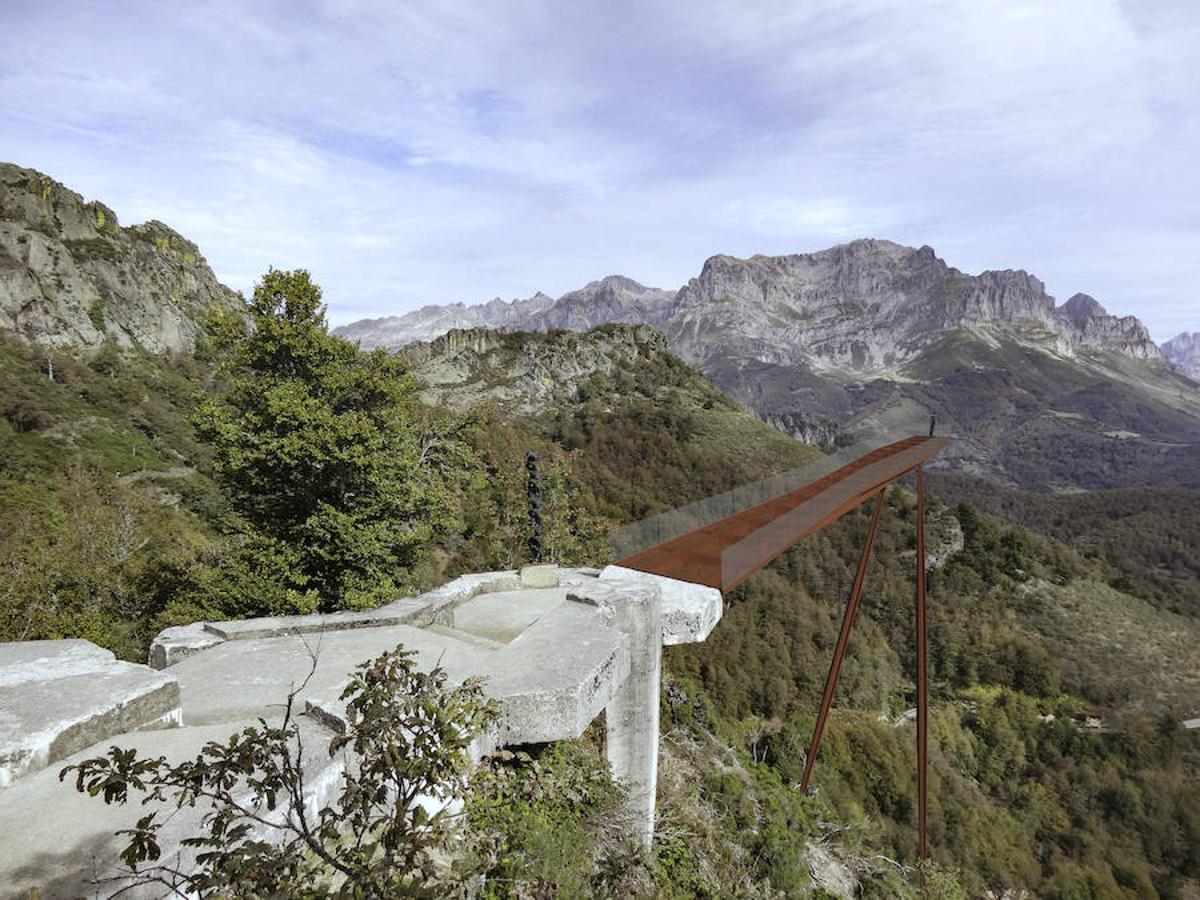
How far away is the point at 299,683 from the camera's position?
4.44m

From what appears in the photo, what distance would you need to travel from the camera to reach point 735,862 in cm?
698

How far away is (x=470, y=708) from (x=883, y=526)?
47261 mm

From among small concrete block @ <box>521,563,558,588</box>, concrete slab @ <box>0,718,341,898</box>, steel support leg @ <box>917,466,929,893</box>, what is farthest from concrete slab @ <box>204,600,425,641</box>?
steel support leg @ <box>917,466,929,893</box>

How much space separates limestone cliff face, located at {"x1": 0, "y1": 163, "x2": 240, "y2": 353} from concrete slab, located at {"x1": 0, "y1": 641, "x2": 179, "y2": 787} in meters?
55.5

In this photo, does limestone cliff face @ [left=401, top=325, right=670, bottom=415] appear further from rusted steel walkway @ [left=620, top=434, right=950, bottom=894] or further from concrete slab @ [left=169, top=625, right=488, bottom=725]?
concrete slab @ [left=169, top=625, right=488, bottom=725]

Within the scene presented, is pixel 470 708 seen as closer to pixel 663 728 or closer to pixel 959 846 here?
pixel 663 728

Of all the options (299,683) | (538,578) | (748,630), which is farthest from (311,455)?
(748,630)

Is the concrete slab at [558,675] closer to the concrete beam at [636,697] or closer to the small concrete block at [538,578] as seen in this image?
the concrete beam at [636,697]

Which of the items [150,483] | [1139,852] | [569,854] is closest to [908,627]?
[1139,852]

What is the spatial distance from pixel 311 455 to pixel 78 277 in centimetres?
5849

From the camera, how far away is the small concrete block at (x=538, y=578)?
295 inches

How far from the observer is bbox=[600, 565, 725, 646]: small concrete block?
17.0ft

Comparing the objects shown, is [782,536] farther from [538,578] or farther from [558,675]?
[558,675]

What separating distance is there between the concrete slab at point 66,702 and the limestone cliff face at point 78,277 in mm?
55454
